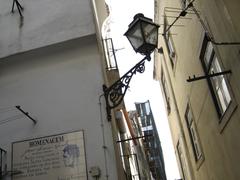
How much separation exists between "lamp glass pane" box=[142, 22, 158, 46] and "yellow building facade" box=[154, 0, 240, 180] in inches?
35.3

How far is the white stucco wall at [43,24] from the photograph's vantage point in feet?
31.8

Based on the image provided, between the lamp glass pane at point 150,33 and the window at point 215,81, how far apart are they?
278 cm

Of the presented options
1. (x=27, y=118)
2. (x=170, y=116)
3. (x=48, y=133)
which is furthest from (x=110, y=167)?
(x=170, y=116)

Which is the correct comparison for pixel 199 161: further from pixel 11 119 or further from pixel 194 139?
pixel 11 119

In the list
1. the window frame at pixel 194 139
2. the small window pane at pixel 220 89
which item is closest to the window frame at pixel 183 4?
the small window pane at pixel 220 89

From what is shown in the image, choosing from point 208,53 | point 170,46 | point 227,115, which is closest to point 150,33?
point 227,115

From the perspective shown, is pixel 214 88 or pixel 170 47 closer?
pixel 214 88

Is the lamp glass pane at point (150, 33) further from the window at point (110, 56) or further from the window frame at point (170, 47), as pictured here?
the window frame at point (170, 47)

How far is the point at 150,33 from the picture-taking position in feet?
22.5

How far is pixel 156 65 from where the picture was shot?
66.6ft

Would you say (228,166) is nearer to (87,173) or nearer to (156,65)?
(87,173)

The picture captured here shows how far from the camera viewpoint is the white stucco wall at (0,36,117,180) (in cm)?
834

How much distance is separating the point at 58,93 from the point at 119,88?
6.81 ft

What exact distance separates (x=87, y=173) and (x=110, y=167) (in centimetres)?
50
